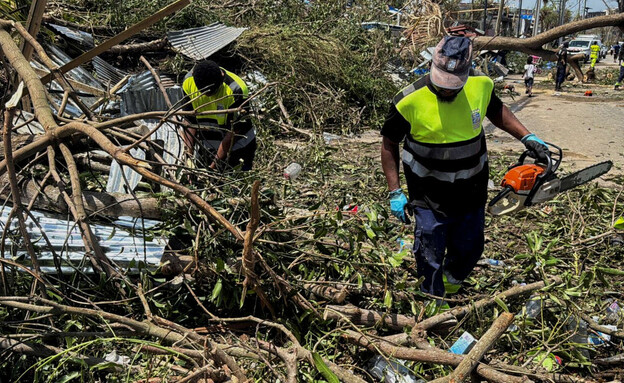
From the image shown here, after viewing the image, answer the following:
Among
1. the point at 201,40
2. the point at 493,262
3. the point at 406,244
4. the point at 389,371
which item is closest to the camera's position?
the point at 389,371

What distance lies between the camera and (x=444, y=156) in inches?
113

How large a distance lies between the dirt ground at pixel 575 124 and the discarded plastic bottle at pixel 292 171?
312 centimetres

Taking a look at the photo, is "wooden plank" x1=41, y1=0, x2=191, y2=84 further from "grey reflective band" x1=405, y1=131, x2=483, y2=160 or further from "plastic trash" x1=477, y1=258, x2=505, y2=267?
"plastic trash" x1=477, y1=258, x2=505, y2=267

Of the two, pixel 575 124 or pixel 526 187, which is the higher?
pixel 526 187

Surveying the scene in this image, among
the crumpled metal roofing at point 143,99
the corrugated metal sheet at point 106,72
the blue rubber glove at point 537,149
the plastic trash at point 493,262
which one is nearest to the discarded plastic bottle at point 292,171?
the crumpled metal roofing at point 143,99

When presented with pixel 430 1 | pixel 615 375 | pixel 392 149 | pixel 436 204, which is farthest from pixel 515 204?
pixel 430 1

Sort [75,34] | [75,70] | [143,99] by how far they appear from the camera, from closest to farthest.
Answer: [143,99] → [75,70] → [75,34]

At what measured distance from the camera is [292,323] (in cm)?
258

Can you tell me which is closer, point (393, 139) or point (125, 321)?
point (125, 321)

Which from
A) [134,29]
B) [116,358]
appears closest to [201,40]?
[134,29]

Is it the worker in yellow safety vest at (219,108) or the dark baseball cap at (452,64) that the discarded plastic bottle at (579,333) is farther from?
the worker in yellow safety vest at (219,108)

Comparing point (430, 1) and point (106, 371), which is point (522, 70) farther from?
point (106, 371)

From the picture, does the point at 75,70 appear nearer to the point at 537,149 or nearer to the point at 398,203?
the point at 398,203

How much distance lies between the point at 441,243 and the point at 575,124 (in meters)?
7.65
